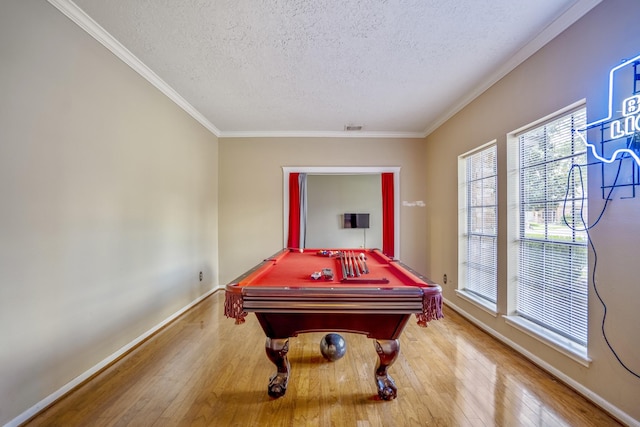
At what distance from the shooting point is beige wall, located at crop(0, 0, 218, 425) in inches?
61.5

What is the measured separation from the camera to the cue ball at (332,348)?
2.27m

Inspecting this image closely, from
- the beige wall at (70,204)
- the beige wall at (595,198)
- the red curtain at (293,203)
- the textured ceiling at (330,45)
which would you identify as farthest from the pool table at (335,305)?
the red curtain at (293,203)

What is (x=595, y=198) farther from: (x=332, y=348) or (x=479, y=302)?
(x=332, y=348)

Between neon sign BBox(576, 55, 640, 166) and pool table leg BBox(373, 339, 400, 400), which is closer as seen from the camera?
neon sign BBox(576, 55, 640, 166)

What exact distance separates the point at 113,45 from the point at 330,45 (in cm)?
184

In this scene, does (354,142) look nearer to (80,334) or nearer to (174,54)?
(174,54)

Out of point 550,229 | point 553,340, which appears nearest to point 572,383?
point 553,340

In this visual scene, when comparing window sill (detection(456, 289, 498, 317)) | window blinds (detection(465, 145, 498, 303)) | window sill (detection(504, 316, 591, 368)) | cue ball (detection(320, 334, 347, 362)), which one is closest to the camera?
window sill (detection(504, 316, 591, 368))

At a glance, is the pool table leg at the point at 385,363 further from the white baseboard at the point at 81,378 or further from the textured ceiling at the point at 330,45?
the textured ceiling at the point at 330,45

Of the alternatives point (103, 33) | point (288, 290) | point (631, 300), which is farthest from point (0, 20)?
point (631, 300)

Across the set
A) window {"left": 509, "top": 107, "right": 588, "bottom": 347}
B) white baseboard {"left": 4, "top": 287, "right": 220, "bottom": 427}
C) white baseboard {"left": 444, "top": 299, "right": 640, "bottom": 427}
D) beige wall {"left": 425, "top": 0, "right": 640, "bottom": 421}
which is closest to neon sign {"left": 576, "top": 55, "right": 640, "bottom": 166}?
beige wall {"left": 425, "top": 0, "right": 640, "bottom": 421}

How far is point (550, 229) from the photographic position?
2.21 meters

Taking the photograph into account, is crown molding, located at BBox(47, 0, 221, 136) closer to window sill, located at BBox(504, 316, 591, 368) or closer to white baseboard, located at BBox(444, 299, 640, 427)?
window sill, located at BBox(504, 316, 591, 368)

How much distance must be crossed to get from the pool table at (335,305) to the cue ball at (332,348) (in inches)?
19.6
